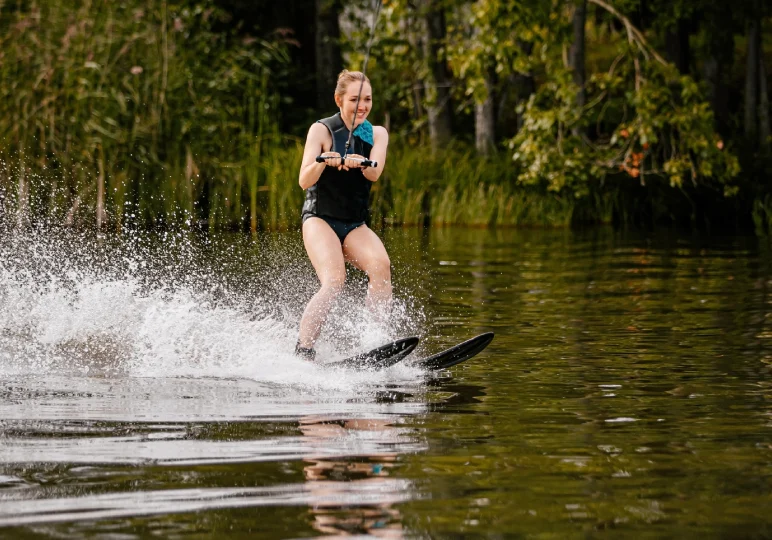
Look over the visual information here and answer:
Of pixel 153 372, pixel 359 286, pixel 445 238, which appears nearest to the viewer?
pixel 153 372

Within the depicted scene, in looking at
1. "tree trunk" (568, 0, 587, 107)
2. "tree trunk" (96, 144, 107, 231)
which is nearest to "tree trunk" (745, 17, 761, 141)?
"tree trunk" (568, 0, 587, 107)

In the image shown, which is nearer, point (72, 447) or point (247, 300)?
point (72, 447)

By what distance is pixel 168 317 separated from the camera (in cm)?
991

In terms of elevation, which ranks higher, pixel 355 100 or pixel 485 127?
pixel 485 127

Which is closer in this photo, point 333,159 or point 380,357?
point 333,159

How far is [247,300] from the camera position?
12.2m

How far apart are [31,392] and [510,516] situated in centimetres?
347

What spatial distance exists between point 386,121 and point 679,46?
780 cm

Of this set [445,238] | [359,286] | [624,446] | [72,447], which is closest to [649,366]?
[624,446]

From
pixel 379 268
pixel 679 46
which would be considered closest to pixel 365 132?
pixel 379 268

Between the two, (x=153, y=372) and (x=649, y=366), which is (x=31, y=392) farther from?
(x=649, y=366)

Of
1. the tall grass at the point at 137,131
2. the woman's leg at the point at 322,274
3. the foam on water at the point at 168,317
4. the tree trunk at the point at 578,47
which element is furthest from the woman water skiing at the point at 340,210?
the tree trunk at the point at 578,47

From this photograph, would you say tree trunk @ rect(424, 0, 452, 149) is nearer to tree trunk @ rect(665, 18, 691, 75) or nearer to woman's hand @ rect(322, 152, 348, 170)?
tree trunk @ rect(665, 18, 691, 75)

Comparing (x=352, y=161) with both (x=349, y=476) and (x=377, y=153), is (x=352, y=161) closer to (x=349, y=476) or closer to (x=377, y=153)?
(x=377, y=153)
